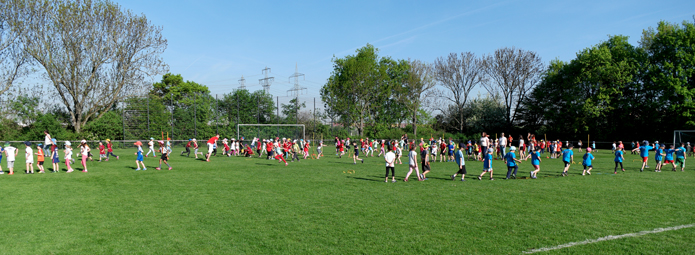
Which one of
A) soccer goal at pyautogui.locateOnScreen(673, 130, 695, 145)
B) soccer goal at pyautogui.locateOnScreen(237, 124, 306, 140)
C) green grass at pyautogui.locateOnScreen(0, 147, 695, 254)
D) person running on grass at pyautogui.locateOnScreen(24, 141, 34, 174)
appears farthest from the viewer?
soccer goal at pyautogui.locateOnScreen(237, 124, 306, 140)

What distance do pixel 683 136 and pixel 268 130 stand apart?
4313cm

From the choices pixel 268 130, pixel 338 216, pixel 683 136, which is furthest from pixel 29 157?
pixel 683 136

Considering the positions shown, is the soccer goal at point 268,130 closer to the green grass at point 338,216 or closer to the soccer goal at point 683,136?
the green grass at point 338,216

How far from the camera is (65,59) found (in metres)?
38.5

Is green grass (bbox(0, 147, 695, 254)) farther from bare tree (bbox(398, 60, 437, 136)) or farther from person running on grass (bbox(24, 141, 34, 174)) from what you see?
bare tree (bbox(398, 60, 437, 136))

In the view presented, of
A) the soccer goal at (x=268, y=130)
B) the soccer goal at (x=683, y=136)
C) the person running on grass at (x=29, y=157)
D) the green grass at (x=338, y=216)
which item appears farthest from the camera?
the soccer goal at (x=268, y=130)

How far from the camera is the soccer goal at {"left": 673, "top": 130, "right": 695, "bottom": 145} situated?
36094mm

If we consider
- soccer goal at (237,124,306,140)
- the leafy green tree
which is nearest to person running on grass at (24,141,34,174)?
soccer goal at (237,124,306,140)

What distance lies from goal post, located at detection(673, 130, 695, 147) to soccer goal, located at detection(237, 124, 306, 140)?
3875cm

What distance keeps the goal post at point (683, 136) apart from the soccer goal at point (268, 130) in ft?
127

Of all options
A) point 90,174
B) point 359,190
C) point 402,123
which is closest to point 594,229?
point 359,190

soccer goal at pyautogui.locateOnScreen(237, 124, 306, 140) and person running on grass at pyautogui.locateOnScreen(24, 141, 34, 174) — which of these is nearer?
person running on grass at pyautogui.locateOnScreen(24, 141, 34, 174)

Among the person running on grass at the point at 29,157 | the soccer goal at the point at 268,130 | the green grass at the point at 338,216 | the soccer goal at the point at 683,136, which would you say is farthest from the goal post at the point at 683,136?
the person running on grass at the point at 29,157

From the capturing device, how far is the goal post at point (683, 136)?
3612 cm
